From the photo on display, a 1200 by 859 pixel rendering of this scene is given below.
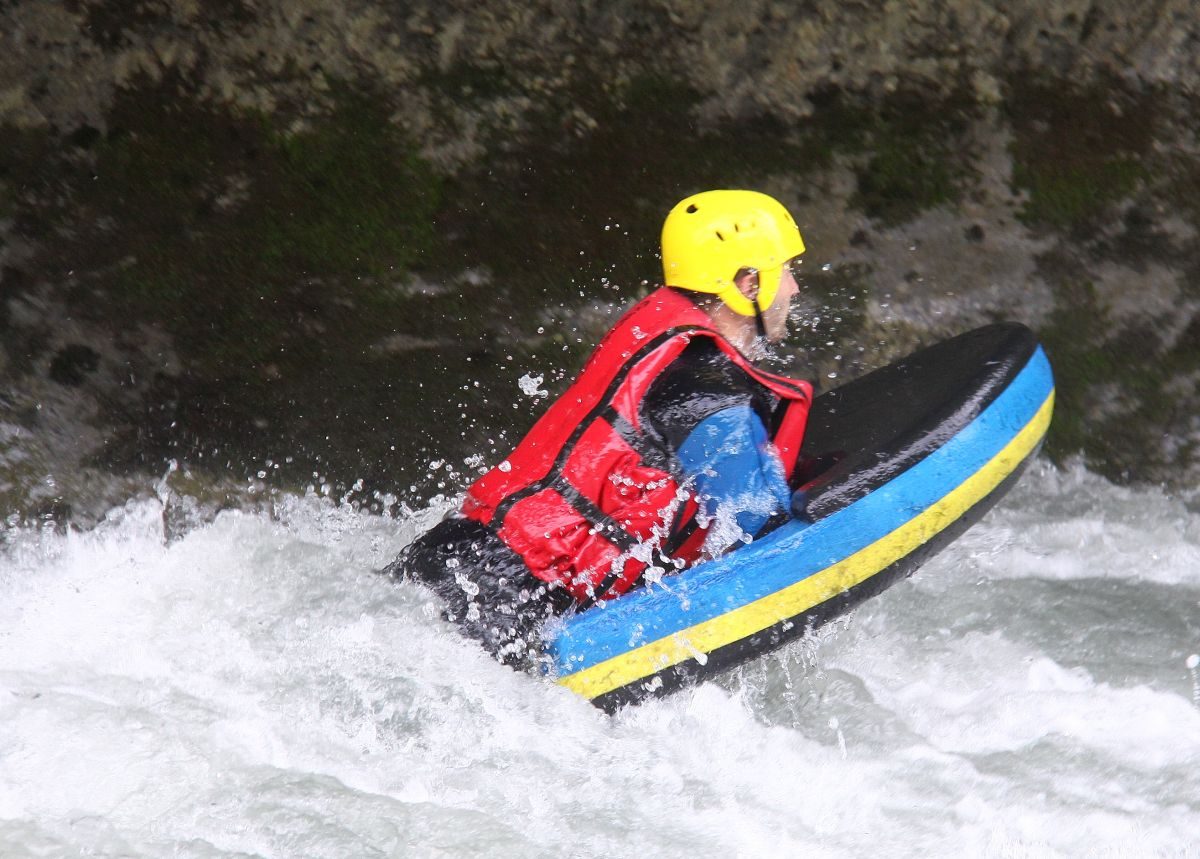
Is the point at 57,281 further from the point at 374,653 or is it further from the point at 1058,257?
the point at 1058,257

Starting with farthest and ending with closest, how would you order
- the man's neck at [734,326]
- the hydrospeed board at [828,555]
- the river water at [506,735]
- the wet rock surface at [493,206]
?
the wet rock surface at [493,206] → the man's neck at [734,326] → the hydrospeed board at [828,555] → the river water at [506,735]

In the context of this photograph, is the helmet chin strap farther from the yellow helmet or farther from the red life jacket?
the red life jacket

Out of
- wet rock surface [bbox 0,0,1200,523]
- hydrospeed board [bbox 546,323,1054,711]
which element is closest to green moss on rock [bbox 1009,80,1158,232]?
wet rock surface [bbox 0,0,1200,523]

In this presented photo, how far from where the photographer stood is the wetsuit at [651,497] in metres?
2.74

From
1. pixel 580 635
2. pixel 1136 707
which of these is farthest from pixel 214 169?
pixel 1136 707

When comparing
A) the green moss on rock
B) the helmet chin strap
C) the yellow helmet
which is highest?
the green moss on rock

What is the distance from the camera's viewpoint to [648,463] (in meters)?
2.77

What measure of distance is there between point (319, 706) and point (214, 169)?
6.98 feet

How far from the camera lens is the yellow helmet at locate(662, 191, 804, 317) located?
2889 millimetres

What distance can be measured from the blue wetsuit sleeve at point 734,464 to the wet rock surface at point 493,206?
1.69 m

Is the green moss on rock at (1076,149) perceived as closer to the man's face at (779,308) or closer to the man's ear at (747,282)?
the man's face at (779,308)

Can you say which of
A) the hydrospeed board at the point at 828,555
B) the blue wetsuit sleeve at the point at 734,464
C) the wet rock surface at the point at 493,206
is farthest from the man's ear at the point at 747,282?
the wet rock surface at the point at 493,206

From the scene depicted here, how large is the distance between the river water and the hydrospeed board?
150 mm

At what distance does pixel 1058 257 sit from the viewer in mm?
4387
